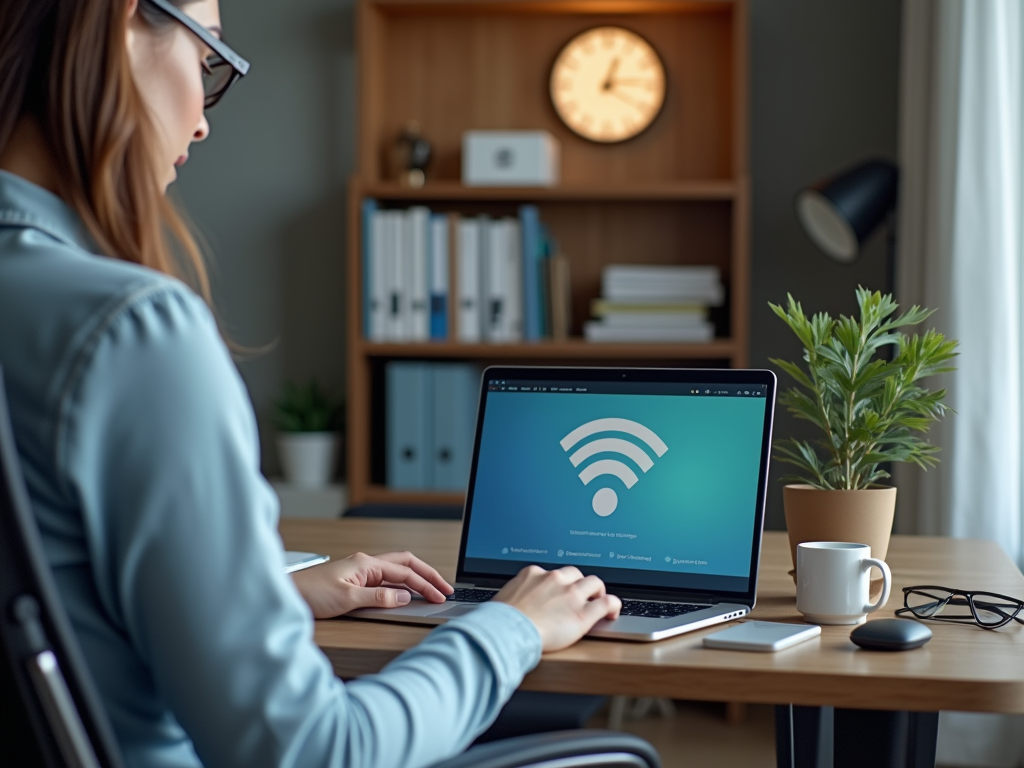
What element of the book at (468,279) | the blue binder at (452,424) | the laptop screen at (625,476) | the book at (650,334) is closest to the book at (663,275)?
the book at (650,334)

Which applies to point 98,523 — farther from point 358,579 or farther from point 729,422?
point 729,422

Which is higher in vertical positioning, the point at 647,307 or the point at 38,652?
the point at 647,307

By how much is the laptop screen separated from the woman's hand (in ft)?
0.27

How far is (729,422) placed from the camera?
4.21 ft

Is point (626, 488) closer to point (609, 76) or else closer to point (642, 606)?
point (642, 606)

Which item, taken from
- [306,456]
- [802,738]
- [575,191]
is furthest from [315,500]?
[802,738]

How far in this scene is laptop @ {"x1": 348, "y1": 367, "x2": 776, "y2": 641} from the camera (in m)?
1.24

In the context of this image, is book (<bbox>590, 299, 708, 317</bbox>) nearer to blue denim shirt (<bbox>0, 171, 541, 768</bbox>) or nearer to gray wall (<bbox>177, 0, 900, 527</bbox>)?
gray wall (<bbox>177, 0, 900, 527</bbox>)

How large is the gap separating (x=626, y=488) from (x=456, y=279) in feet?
6.27

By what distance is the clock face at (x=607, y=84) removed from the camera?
10.9 ft

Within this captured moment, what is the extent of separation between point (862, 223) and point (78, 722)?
7.98 ft

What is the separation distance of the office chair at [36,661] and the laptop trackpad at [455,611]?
503 millimetres

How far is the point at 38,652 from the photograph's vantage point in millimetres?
663

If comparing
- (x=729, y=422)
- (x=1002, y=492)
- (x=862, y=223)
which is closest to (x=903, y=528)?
(x=1002, y=492)
